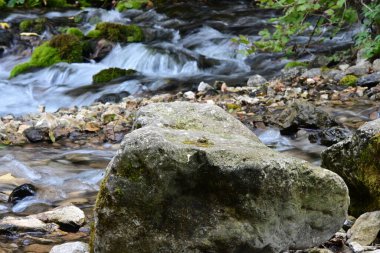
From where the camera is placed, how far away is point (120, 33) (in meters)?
14.3

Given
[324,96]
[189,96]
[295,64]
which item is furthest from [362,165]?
[295,64]

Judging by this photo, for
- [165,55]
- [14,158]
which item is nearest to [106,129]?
[14,158]

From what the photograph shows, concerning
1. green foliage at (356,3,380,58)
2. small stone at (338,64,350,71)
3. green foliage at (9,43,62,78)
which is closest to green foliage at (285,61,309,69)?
small stone at (338,64,350,71)

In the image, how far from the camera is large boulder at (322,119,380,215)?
335 cm

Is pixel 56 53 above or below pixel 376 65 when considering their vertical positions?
below

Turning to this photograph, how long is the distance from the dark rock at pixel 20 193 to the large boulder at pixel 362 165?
238cm

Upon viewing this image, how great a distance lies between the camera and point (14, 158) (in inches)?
232

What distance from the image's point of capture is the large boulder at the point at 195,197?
2430 millimetres

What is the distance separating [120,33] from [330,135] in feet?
31.1

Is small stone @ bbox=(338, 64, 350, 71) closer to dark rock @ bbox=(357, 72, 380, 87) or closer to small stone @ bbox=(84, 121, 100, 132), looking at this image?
dark rock @ bbox=(357, 72, 380, 87)

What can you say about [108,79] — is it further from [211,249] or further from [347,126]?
[211,249]

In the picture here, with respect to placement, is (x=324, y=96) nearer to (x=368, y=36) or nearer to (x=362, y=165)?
Result: (x=368, y=36)

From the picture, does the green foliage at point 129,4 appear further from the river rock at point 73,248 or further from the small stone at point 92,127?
the river rock at point 73,248

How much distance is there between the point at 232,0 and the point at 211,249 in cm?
1680
